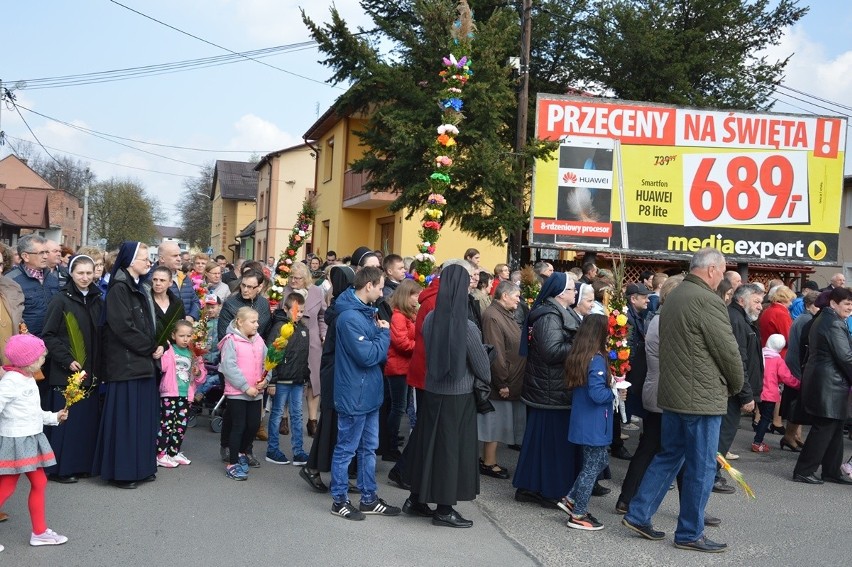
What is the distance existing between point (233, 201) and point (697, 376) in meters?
65.1

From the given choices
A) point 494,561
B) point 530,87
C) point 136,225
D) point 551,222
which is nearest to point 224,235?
point 136,225

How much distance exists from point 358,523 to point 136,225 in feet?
213

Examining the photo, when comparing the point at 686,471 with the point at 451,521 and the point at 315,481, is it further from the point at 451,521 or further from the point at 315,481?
the point at 315,481

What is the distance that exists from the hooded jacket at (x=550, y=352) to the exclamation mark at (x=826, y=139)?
13588 millimetres

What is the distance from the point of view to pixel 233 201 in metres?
68.1

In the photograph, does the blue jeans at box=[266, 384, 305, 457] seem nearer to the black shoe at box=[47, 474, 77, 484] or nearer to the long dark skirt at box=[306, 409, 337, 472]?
the long dark skirt at box=[306, 409, 337, 472]

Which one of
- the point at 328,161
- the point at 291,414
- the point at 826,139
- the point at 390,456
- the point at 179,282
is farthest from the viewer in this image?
the point at 328,161

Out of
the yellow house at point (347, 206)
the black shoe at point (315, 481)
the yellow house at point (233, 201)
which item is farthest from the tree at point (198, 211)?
the black shoe at point (315, 481)

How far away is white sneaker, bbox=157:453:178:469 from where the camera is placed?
7895 mm

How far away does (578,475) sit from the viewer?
22.0 feet

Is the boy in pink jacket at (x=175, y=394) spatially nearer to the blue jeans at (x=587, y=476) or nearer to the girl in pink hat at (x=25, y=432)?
the girl in pink hat at (x=25, y=432)

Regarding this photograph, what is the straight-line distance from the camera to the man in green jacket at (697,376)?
19.3ft

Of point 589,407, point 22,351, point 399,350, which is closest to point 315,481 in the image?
point 399,350

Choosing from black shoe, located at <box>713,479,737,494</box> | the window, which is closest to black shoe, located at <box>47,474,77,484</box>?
black shoe, located at <box>713,479,737,494</box>
